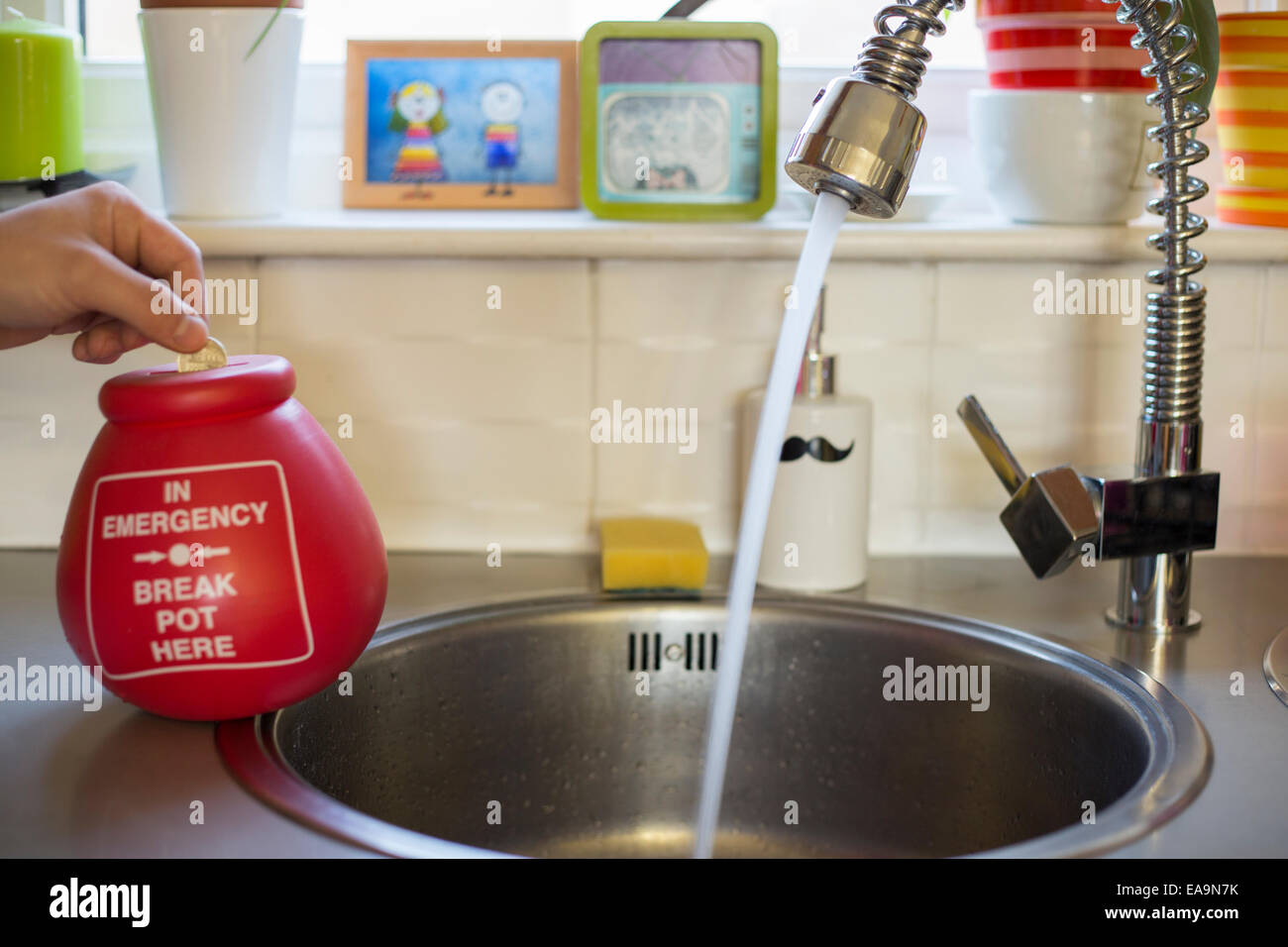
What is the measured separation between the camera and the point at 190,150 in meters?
1.04

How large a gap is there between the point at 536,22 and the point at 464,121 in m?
0.16

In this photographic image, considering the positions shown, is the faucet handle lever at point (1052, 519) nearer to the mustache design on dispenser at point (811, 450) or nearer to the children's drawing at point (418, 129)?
the mustache design on dispenser at point (811, 450)

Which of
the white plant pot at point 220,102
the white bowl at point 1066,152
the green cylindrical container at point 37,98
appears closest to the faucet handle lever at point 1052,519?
the white bowl at point 1066,152

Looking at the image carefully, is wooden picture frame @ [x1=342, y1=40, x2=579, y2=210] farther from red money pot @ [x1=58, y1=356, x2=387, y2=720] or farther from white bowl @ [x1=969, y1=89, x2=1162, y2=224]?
red money pot @ [x1=58, y1=356, x2=387, y2=720]

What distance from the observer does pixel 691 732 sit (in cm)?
98

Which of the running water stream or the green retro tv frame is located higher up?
the green retro tv frame

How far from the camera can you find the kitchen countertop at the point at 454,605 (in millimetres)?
627

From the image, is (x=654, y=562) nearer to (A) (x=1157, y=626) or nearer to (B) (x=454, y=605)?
(B) (x=454, y=605)

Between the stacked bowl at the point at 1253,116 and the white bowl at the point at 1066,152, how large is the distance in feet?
0.29

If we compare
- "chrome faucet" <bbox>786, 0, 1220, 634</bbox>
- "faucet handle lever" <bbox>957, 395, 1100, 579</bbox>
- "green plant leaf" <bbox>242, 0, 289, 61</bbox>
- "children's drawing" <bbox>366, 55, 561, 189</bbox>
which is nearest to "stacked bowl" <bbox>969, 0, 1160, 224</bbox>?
"chrome faucet" <bbox>786, 0, 1220, 634</bbox>

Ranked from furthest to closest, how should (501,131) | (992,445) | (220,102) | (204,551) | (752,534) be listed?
(501,131) < (220,102) < (992,445) < (752,534) < (204,551)

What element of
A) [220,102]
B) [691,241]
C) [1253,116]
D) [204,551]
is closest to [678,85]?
[691,241]

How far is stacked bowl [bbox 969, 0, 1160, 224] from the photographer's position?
3.25 feet

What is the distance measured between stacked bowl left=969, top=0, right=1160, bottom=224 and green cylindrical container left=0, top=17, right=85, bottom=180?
2.32 feet
